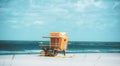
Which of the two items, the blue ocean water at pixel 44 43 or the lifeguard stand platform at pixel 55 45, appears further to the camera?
the blue ocean water at pixel 44 43


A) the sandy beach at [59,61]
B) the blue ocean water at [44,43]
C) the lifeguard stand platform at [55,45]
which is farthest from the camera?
the blue ocean water at [44,43]

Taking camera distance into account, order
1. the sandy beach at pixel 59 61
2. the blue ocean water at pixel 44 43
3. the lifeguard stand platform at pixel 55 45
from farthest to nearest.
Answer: the blue ocean water at pixel 44 43 → the lifeguard stand platform at pixel 55 45 → the sandy beach at pixel 59 61

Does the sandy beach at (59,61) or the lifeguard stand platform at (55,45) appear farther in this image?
the lifeguard stand platform at (55,45)

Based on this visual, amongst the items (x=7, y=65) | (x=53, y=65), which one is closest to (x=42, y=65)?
(x=53, y=65)

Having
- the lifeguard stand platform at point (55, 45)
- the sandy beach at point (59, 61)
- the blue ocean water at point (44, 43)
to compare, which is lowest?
the blue ocean water at point (44, 43)

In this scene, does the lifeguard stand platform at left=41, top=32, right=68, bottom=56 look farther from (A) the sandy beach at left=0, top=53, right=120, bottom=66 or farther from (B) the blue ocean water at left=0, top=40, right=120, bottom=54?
(A) the sandy beach at left=0, top=53, right=120, bottom=66

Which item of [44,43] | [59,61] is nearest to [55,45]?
[44,43]

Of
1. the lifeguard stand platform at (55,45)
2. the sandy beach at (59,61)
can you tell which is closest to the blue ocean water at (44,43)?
the lifeguard stand platform at (55,45)

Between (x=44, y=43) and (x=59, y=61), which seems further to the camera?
(x=44, y=43)

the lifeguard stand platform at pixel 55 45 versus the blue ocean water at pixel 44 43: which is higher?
the lifeguard stand platform at pixel 55 45

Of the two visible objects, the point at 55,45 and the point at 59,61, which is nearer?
the point at 59,61

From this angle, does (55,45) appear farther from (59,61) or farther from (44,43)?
(59,61)

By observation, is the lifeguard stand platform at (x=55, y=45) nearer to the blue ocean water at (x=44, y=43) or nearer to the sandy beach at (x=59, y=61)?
the blue ocean water at (x=44, y=43)

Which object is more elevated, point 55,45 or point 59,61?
point 55,45
